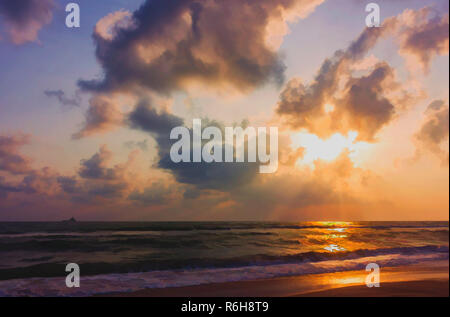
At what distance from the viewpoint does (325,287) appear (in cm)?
1113

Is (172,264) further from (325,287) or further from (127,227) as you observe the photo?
(127,227)

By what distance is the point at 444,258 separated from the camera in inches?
755

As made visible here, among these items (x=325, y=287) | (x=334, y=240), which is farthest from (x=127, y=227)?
(x=325, y=287)

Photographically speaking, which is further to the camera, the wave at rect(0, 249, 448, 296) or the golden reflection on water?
the golden reflection on water

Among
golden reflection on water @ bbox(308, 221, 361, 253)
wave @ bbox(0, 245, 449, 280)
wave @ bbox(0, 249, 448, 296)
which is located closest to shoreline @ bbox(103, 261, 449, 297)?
wave @ bbox(0, 249, 448, 296)

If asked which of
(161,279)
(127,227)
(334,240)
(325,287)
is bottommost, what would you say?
(127,227)

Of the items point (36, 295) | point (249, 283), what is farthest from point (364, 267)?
point (36, 295)

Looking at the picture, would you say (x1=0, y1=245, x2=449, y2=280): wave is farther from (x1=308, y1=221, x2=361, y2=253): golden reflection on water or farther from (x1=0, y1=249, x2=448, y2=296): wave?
(x1=308, y1=221, x2=361, y2=253): golden reflection on water

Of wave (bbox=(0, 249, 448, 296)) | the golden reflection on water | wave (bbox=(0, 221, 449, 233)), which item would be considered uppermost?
wave (bbox=(0, 249, 448, 296))

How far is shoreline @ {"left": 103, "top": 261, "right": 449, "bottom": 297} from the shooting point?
Result: 33.3 feet
